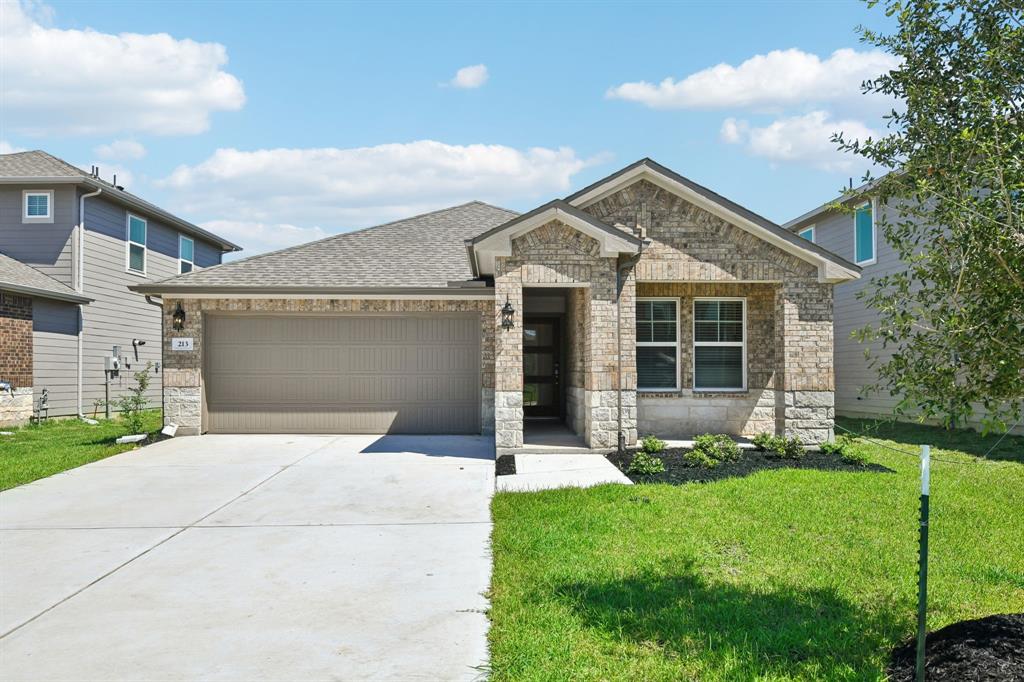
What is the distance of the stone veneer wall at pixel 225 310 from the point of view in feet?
47.5

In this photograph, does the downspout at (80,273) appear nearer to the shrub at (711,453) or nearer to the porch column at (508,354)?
the porch column at (508,354)

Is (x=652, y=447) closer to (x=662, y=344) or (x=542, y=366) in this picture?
(x=662, y=344)

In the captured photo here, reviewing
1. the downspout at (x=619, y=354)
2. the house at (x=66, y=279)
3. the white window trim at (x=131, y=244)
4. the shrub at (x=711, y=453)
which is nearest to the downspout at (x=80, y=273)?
the house at (x=66, y=279)

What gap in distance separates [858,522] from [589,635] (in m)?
4.11

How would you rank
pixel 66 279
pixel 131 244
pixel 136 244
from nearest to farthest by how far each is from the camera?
pixel 66 279 → pixel 131 244 → pixel 136 244

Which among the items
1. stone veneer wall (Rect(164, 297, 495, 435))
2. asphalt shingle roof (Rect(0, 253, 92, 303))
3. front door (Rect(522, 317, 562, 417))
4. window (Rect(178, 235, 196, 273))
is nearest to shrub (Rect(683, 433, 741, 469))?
stone veneer wall (Rect(164, 297, 495, 435))

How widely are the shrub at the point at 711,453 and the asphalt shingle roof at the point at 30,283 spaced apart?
1471 cm

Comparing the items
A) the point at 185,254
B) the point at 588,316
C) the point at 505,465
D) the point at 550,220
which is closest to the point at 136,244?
the point at 185,254

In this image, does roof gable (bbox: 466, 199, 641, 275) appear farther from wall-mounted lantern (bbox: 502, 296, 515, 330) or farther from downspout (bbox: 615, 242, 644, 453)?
wall-mounted lantern (bbox: 502, 296, 515, 330)

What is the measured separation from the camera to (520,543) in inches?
258

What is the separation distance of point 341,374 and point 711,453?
7777 millimetres

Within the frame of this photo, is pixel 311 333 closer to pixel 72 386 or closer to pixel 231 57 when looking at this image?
pixel 231 57

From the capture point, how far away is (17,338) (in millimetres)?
16453

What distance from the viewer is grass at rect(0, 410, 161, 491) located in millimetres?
10672
